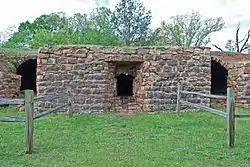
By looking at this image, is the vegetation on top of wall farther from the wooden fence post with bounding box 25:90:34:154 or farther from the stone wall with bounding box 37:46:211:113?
the wooden fence post with bounding box 25:90:34:154

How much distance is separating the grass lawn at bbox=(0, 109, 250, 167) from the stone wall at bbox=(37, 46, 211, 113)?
1.53 m

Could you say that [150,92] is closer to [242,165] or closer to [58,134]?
[58,134]

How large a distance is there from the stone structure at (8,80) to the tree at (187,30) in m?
10.5

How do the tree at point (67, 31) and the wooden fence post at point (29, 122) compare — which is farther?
the tree at point (67, 31)

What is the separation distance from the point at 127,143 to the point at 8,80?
7011mm

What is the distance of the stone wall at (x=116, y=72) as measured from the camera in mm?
10758

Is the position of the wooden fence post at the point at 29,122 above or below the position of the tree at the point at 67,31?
below

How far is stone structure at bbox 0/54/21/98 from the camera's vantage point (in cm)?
1198

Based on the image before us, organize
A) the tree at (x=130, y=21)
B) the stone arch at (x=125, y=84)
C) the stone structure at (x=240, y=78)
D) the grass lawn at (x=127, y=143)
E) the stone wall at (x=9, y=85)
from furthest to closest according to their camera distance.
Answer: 1. the tree at (x=130, y=21)
2. the stone arch at (x=125, y=84)
3. the stone structure at (x=240, y=78)
4. the stone wall at (x=9, y=85)
5. the grass lawn at (x=127, y=143)

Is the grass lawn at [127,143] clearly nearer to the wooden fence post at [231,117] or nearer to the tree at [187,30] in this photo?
the wooden fence post at [231,117]

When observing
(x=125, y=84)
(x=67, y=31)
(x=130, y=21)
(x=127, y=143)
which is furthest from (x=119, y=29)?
(x=127, y=143)

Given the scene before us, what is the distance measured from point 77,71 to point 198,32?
13.1m

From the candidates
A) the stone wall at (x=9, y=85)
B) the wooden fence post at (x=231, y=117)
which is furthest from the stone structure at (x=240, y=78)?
the stone wall at (x=9, y=85)

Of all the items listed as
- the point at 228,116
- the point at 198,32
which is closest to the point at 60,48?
the point at 228,116
